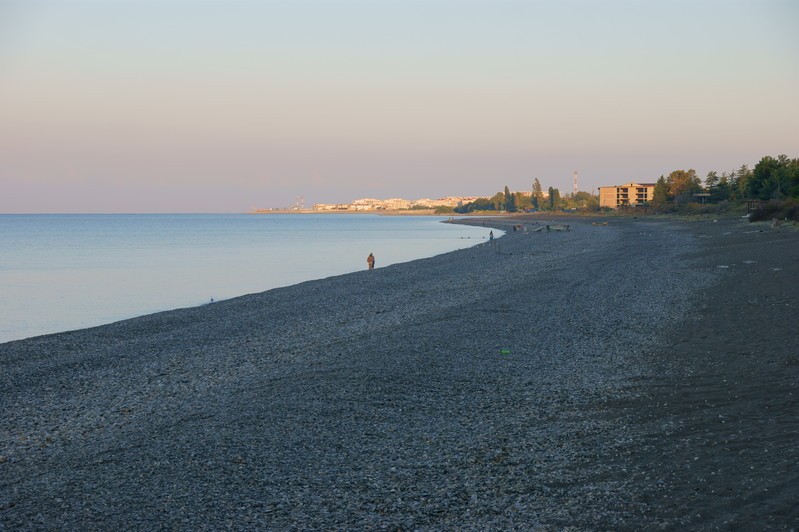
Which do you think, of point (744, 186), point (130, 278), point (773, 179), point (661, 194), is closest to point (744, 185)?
point (744, 186)

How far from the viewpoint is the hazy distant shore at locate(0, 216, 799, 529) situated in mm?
7453

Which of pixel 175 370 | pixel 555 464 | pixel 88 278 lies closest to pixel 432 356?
pixel 175 370

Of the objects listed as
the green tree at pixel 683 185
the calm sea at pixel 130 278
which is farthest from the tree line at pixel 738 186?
the calm sea at pixel 130 278

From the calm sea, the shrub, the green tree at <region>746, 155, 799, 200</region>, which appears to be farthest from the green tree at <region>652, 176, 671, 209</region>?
the calm sea

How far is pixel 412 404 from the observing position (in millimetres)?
11672

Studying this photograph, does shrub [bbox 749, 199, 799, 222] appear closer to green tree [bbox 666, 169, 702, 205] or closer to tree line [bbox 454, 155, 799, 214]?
tree line [bbox 454, 155, 799, 214]

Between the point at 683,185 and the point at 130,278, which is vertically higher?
the point at 683,185

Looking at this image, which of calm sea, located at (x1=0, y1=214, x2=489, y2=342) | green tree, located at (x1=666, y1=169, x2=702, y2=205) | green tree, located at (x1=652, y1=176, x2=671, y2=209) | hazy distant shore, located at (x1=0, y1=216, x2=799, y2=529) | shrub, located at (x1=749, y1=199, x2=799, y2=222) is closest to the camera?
hazy distant shore, located at (x1=0, y1=216, x2=799, y2=529)

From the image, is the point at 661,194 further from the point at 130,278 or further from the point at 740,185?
the point at 130,278

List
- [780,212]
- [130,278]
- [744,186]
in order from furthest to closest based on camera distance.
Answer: [744,186] < [780,212] < [130,278]

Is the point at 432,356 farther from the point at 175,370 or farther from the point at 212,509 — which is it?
the point at 212,509

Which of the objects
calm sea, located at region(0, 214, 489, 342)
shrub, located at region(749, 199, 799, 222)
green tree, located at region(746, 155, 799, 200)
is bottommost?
calm sea, located at region(0, 214, 489, 342)

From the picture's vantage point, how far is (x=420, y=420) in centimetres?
1079

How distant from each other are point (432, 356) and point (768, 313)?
9.43m
